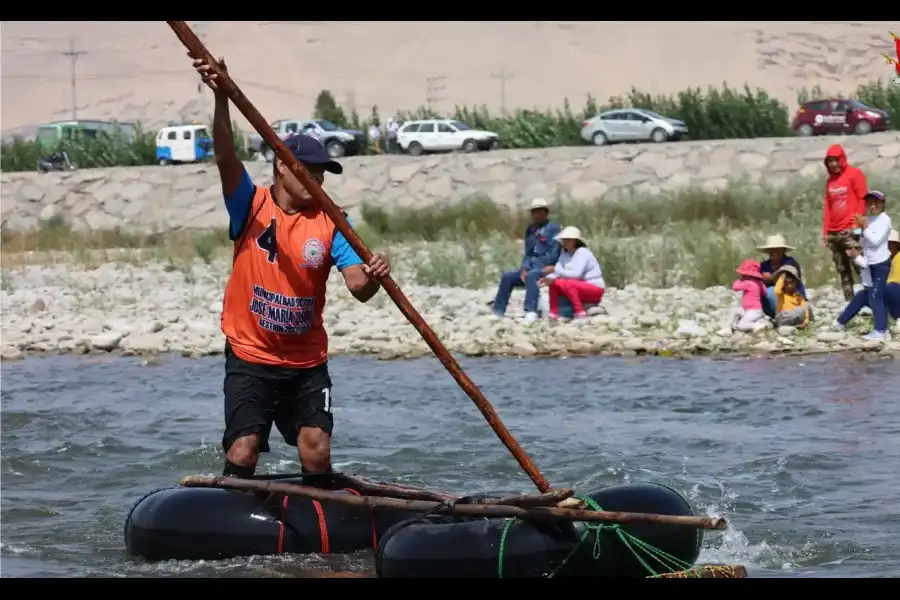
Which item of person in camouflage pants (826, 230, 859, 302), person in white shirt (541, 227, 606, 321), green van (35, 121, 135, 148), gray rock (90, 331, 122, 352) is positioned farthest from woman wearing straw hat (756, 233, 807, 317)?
green van (35, 121, 135, 148)

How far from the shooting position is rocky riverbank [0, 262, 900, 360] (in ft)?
49.0

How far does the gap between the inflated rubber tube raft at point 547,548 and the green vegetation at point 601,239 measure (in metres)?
11.0

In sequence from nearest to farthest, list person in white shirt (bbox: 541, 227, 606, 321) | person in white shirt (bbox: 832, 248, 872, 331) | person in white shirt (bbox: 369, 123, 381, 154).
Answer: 1. person in white shirt (bbox: 832, 248, 872, 331)
2. person in white shirt (bbox: 541, 227, 606, 321)
3. person in white shirt (bbox: 369, 123, 381, 154)

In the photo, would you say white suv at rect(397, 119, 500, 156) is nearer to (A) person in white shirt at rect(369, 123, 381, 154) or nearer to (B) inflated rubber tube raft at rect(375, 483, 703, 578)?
(A) person in white shirt at rect(369, 123, 381, 154)

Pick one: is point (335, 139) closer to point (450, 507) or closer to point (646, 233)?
point (646, 233)

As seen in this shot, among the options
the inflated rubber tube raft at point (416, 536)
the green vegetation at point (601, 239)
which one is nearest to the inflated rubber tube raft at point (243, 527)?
the inflated rubber tube raft at point (416, 536)

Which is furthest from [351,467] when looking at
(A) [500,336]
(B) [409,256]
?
(B) [409,256]

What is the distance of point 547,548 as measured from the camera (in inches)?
258

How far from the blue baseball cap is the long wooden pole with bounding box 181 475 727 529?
4.89ft

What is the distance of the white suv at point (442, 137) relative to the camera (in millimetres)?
34312

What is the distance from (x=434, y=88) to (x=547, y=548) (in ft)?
197

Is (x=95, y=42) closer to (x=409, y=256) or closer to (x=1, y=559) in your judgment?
(x=409, y=256)

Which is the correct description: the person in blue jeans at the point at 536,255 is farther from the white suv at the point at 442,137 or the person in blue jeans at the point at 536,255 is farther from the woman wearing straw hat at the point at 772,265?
the white suv at the point at 442,137

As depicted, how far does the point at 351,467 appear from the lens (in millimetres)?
10570
